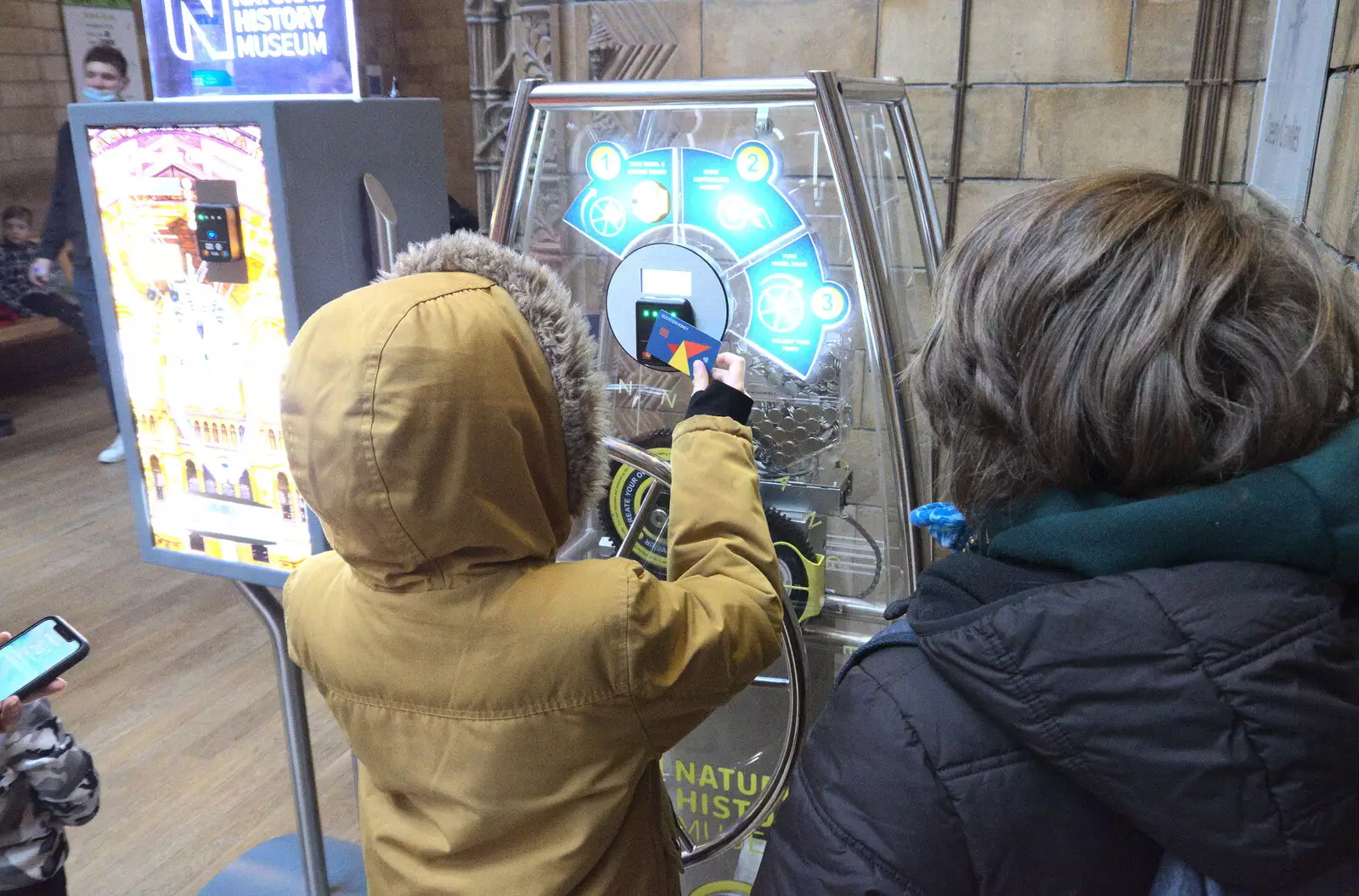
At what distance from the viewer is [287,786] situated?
2.46 m

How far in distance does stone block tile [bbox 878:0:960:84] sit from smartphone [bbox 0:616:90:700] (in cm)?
205

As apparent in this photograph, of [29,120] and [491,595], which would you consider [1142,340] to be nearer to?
[491,595]

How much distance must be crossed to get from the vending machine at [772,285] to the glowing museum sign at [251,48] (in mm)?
260

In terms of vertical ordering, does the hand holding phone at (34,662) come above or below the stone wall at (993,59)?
below

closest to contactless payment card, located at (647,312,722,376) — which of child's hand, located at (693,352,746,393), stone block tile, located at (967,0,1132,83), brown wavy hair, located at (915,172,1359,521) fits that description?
child's hand, located at (693,352,746,393)

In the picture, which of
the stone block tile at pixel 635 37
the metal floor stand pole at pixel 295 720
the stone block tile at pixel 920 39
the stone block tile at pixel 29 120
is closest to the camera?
the metal floor stand pole at pixel 295 720

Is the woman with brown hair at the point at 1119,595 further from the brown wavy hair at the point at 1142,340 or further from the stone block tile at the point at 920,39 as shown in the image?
the stone block tile at the point at 920,39

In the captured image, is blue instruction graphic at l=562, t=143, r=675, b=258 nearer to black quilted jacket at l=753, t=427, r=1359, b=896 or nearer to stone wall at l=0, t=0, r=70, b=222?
black quilted jacket at l=753, t=427, r=1359, b=896

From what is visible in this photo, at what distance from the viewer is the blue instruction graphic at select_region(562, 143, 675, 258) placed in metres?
1.49

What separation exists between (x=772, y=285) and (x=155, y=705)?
226 cm

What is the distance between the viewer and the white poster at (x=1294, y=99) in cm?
140

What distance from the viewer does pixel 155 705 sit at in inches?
109

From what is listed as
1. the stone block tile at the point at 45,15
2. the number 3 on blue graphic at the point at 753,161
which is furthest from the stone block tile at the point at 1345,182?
the stone block tile at the point at 45,15

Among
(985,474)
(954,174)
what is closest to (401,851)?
(985,474)
